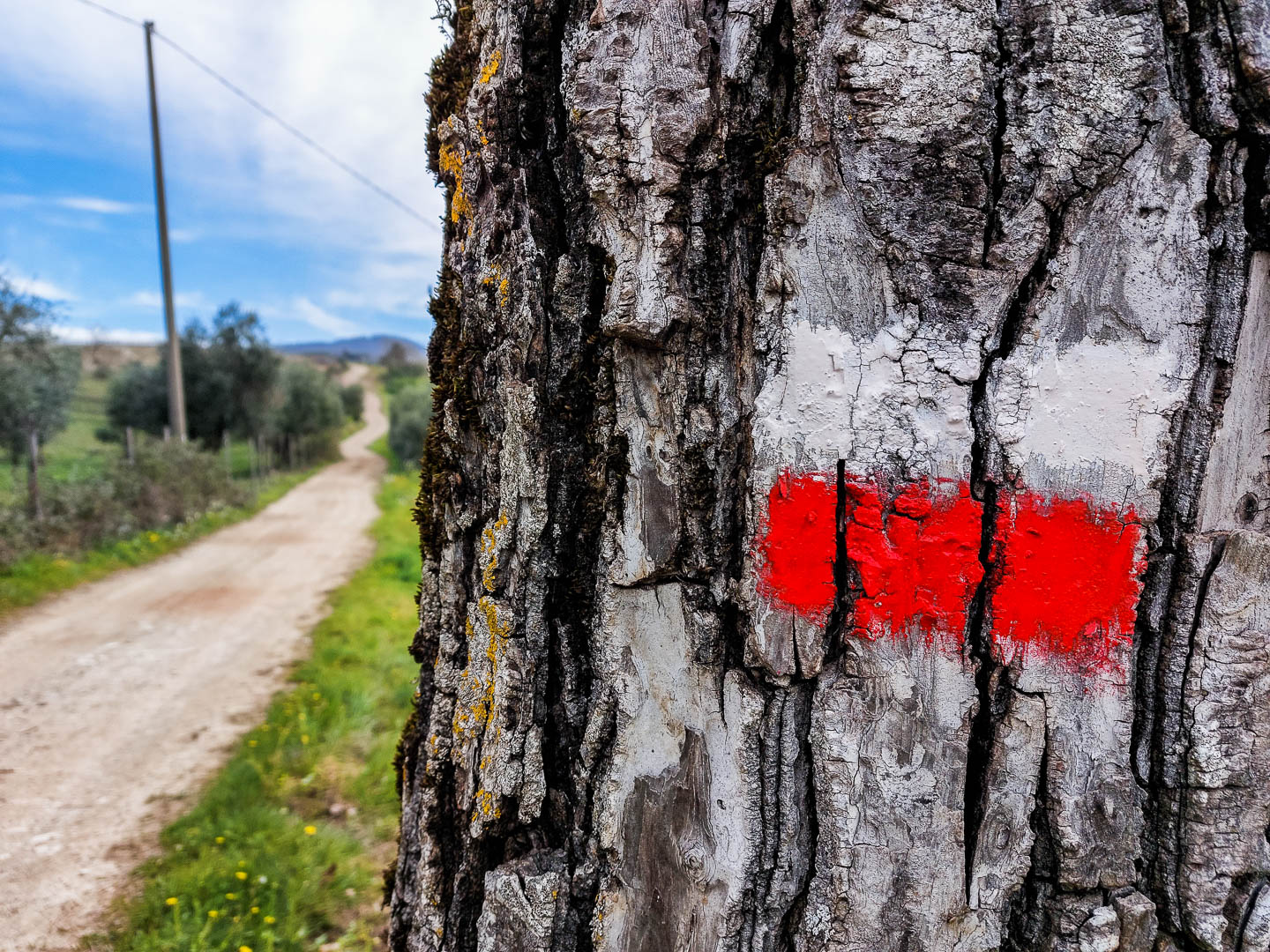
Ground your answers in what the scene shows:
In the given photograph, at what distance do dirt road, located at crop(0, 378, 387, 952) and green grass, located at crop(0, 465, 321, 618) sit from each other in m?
0.31

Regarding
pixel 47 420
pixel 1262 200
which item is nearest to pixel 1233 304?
pixel 1262 200

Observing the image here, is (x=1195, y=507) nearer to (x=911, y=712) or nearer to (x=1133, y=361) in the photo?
(x=1133, y=361)

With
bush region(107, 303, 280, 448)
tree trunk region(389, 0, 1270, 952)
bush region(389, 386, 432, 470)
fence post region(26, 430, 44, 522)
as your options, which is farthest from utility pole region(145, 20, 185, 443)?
tree trunk region(389, 0, 1270, 952)

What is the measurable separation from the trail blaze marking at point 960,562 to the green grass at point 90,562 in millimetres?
10707

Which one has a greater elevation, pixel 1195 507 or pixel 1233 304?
pixel 1233 304

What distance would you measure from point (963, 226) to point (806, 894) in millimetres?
1054

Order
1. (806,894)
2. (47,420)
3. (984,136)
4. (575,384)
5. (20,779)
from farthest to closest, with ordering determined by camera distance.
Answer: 1. (47,420)
2. (20,779)
3. (575,384)
4. (806,894)
5. (984,136)

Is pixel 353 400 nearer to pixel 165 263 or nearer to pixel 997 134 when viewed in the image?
pixel 165 263

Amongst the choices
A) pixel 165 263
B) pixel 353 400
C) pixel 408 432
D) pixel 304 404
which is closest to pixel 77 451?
pixel 304 404

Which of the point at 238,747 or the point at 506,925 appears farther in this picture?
the point at 238,747

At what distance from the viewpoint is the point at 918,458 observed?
109 centimetres

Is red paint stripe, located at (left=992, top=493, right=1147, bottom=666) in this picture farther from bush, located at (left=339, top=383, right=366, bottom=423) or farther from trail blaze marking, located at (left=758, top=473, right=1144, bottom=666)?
bush, located at (left=339, top=383, right=366, bottom=423)

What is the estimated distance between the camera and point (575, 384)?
1.30 meters

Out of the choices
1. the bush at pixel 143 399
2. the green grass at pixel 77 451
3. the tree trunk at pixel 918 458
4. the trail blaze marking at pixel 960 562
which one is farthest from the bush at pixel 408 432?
the trail blaze marking at pixel 960 562
